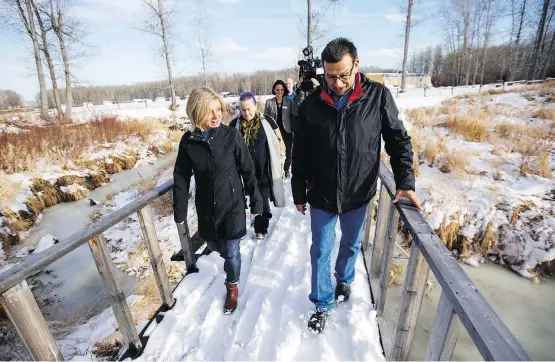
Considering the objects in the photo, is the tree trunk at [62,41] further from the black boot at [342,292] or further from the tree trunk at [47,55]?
the black boot at [342,292]

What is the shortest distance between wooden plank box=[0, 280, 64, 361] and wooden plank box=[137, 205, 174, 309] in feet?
3.00

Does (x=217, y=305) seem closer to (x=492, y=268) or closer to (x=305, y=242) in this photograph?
(x=305, y=242)

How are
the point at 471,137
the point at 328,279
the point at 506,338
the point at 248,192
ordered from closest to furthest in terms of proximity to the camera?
the point at 506,338
the point at 328,279
the point at 248,192
the point at 471,137

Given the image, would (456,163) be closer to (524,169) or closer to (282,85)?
(524,169)

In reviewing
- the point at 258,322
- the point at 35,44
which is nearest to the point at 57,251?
the point at 258,322

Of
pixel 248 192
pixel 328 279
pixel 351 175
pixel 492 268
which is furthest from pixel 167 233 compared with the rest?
pixel 492 268

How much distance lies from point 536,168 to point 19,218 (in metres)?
12.0

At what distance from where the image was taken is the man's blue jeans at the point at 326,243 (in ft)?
6.88

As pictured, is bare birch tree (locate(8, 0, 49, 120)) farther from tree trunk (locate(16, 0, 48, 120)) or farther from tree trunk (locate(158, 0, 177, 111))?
tree trunk (locate(158, 0, 177, 111))

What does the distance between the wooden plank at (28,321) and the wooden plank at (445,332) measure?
6.07 feet

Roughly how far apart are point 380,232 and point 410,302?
1.03 m

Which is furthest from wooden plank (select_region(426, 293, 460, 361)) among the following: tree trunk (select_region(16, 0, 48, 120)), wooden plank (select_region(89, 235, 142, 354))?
tree trunk (select_region(16, 0, 48, 120))

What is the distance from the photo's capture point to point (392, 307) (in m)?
3.69

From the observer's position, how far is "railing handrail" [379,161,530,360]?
781mm
